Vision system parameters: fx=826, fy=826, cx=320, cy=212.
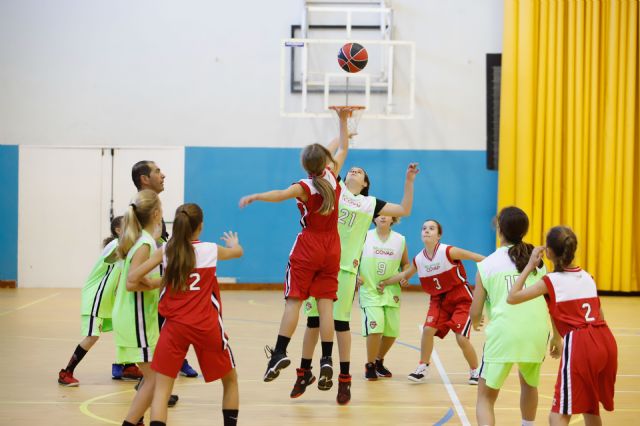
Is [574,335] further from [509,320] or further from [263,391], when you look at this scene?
[263,391]

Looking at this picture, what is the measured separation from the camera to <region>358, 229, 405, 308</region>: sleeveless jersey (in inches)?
260

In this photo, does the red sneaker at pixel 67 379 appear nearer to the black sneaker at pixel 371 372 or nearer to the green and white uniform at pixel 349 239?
the green and white uniform at pixel 349 239

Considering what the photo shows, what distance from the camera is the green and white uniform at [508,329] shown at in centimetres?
423

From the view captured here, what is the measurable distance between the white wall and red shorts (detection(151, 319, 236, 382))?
9318 millimetres

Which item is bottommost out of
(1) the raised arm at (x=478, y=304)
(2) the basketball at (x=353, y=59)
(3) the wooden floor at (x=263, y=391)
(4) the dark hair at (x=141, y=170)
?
(3) the wooden floor at (x=263, y=391)

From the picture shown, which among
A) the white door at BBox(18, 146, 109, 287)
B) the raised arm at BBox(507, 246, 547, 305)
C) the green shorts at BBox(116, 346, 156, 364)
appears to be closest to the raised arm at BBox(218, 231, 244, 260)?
the green shorts at BBox(116, 346, 156, 364)

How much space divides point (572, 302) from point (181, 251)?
1919mm

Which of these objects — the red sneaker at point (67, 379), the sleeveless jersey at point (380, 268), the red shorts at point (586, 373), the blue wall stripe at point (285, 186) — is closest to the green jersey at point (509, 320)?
the red shorts at point (586, 373)

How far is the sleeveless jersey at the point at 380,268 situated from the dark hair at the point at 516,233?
227 centimetres

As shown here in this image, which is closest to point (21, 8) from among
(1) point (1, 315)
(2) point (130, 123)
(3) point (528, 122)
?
(2) point (130, 123)

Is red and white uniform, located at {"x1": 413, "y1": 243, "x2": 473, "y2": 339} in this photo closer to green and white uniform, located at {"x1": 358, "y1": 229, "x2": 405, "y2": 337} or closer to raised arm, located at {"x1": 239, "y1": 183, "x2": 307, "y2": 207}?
green and white uniform, located at {"x1": 358, "y1": 229, "x2": 405, "y2": 337}

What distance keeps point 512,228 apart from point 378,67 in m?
9.14

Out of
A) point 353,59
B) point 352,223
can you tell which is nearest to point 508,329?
point 352,223

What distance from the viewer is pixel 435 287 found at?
253 inches
